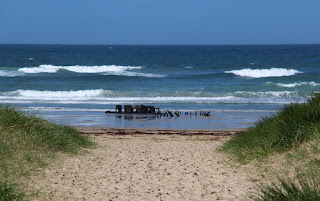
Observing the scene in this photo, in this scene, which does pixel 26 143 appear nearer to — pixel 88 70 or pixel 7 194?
pixel 7 194

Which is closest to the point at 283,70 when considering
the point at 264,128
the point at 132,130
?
the point at 132,130

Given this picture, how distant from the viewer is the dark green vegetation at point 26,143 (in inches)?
319

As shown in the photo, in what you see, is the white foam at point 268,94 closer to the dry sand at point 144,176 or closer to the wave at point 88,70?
the dry sand at point 144,176

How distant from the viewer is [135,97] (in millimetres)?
32906

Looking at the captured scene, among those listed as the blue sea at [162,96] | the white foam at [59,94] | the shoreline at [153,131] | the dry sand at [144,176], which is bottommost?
the white foam at [59,94]

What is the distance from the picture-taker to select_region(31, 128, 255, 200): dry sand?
7195 mm

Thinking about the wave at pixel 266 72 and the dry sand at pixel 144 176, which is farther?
the wave at pixel 266 72

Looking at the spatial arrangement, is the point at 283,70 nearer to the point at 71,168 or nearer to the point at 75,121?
the point at 75,121

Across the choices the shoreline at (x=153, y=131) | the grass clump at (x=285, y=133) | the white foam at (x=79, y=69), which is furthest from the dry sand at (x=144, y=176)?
the white foam at (x=79, y=69)

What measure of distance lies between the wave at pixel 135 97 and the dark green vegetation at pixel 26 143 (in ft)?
61.6

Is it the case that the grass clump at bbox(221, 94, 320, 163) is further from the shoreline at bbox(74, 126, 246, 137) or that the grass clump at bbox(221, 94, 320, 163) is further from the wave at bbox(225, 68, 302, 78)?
the wave at bbox(225, 68, 302, 78)

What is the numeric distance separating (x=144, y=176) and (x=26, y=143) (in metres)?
2.90

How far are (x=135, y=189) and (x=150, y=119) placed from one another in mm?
14451

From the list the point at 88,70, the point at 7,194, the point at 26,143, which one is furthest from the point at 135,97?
the point at 7,194
